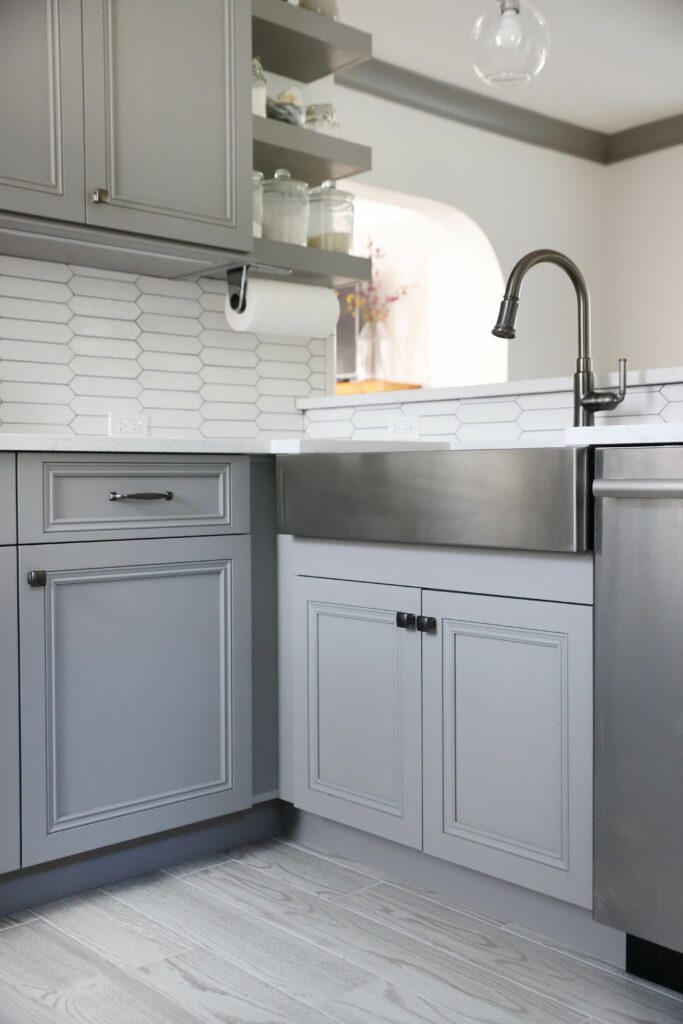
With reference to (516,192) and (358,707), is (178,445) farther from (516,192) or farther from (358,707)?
(516,192)

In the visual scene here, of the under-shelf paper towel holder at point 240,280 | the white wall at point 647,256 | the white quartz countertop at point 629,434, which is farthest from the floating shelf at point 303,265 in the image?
the white wall at point 647,256

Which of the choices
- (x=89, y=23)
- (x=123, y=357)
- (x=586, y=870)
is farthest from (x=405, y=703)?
(x=89, y=23)

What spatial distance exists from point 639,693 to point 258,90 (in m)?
1.80

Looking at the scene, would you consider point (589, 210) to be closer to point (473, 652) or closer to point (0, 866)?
point (473, 652)

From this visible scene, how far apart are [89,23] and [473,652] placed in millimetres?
1532

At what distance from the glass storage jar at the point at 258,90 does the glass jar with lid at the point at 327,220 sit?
10.9 inches

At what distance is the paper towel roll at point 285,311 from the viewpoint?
2.63 m

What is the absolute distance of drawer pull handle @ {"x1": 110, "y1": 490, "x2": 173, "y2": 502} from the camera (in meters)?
2.03

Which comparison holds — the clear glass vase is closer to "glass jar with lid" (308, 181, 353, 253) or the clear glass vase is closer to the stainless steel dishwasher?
"glass jar with lid" (308, 181, 353, 253)

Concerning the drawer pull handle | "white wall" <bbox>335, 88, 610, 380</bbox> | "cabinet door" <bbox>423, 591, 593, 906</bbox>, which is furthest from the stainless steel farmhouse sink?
"white wall" <bbox>335, 88, 610, 380</bbox>

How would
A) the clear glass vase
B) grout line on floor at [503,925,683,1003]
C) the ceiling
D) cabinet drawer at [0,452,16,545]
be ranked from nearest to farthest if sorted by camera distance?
grout line on floor at [503,925,683,1003], cabinet drawer at [0,452,16,545], the ceiling, the clear glass vase

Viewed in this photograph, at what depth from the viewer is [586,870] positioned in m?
1.68

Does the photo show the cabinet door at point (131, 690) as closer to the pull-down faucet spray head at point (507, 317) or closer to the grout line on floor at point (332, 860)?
the grout line on floor at point (332, 860)

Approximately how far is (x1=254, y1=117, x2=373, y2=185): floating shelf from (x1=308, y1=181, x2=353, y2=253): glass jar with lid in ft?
0.19
